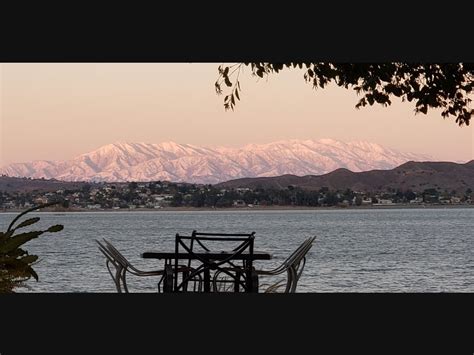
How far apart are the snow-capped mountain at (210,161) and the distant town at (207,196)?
271 centimetres

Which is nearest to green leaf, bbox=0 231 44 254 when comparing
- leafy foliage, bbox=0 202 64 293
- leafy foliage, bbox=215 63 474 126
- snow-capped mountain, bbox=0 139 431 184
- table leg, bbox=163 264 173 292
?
leafy foliage, bbox=0 202 64 293

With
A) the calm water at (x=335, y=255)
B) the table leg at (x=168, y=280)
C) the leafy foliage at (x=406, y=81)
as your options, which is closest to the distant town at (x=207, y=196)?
the calm water at (x=335, y=255)

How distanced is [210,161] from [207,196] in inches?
666

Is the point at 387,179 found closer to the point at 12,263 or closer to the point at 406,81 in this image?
the point at 406,81

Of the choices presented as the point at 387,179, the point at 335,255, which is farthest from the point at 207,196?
the point at 335,255

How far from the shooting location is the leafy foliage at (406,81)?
839cm

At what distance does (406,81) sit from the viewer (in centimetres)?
870

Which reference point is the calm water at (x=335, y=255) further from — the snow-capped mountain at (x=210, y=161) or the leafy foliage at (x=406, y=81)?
the leafy foliage at (x=406, y=81)

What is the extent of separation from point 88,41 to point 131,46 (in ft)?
0.60

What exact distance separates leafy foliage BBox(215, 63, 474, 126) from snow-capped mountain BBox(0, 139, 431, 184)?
59530 mm

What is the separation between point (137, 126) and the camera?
7556cm

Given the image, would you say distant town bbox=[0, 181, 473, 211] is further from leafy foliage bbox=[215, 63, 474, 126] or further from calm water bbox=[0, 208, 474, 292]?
leafy foliage bbox=[215, 63, 474, 126]
